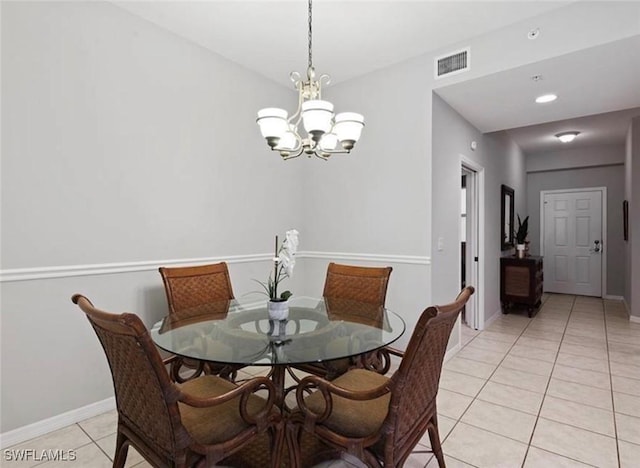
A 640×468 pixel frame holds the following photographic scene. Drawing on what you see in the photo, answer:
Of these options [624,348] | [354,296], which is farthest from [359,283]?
[624,348]

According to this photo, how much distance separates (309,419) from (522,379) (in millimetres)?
2299

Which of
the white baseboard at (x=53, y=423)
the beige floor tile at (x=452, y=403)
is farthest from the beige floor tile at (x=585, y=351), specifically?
the white baseboard at (x=53, y=423)

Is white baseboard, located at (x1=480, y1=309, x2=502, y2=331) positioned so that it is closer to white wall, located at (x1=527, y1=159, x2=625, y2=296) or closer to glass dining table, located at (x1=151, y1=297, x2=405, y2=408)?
glass dining table, located at (x1=151, y1=297, x2=405, y2=408)

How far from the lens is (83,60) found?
7.41 feet

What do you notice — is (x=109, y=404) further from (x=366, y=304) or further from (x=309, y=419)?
(x=366, y=304)

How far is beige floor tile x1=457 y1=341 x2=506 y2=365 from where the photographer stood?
10.9 ft

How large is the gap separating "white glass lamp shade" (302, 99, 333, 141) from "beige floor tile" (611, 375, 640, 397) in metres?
3.06

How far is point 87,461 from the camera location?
1.87 metres

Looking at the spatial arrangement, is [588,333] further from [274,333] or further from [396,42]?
[274,333]

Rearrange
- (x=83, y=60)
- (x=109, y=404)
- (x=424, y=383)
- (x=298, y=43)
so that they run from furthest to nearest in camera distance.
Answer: (x=298, y=43) → (x=109, y=404) → (x=83, y=60) → (x=424, y=383)

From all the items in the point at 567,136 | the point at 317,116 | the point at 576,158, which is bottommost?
the point at 317,116

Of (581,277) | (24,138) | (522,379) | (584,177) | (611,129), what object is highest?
(611,129)

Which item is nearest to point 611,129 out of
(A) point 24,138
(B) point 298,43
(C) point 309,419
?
(B) point 298,43

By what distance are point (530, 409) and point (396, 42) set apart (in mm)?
3010
